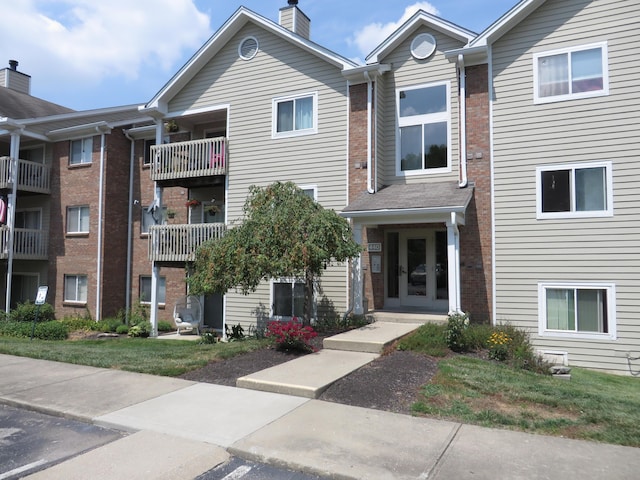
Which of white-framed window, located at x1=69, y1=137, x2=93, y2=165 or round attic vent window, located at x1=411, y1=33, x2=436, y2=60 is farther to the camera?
white-framed window, located at x1=69, y1=137, x2=93, y2=165

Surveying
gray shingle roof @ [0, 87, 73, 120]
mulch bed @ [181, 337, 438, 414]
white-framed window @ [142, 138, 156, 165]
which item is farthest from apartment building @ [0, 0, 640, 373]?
mulch bed @ [181, 337, 438, 414]

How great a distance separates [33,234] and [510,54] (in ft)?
65.3

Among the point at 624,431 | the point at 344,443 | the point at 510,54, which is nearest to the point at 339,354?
the point at 344,443

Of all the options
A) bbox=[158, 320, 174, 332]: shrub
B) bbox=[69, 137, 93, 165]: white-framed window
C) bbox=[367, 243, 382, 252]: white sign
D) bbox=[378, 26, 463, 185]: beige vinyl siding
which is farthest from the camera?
bbox=[69, 137, 93, 165]: white-framed window

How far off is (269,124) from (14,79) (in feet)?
60.8

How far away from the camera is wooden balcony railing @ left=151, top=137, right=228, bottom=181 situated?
644 inches

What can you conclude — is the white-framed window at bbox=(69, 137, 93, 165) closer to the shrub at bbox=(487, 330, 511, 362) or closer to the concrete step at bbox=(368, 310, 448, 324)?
the concrete step at bbox=(368, 310, 448, 324)

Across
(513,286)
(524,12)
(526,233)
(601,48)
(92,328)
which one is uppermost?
(524,12)

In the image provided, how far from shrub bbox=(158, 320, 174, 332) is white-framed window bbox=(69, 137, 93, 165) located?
7.86 m

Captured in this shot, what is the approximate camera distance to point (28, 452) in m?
5.14

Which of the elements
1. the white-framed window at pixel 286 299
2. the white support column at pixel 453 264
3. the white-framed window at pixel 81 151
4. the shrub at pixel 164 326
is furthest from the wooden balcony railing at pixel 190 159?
the white support column at pixel 453 264

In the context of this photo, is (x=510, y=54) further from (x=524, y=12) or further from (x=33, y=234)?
(x=33, y=234)

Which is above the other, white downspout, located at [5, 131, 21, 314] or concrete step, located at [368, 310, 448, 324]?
white downspout, located at [5, 131, 21, 314]

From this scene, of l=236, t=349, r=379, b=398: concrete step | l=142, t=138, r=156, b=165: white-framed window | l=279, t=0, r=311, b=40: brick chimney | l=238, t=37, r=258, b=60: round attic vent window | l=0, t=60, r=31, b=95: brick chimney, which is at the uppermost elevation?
l=0, t=60, r=31, b=95: brick chimney
